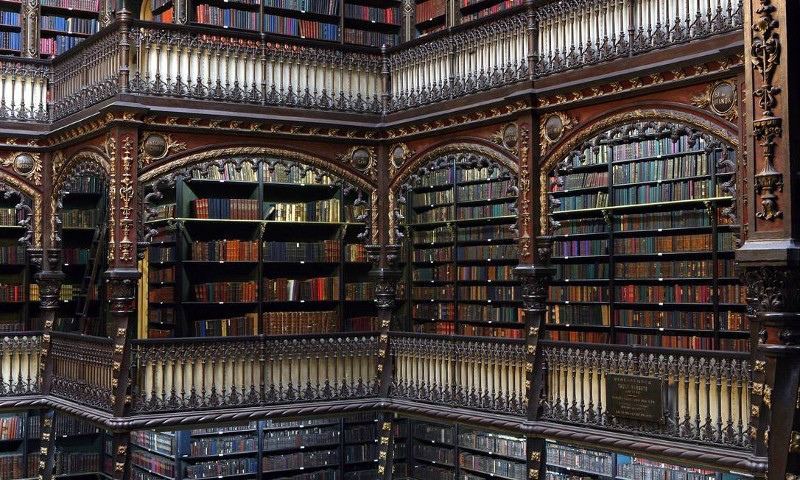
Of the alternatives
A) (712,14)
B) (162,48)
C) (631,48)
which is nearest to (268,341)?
(162,48)

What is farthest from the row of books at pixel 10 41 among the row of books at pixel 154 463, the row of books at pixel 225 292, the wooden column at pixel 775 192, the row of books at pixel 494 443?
the wooden column at pixel 775 192

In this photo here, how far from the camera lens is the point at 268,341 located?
882cm

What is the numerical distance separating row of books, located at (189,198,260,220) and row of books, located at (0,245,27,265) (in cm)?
211

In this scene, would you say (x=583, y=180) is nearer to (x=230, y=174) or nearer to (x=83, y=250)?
(x=230, y=174)

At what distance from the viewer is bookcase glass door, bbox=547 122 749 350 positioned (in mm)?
8656

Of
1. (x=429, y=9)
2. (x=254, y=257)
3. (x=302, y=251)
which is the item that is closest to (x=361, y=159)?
(x=302, y=251)

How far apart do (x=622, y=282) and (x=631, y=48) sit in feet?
9.98

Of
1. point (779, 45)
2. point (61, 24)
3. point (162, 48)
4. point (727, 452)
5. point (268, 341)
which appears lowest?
point (727, 452)

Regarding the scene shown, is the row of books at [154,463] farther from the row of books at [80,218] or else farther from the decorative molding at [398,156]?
the decorative molding at [398,156]

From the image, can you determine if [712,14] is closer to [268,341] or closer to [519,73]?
[519,73]

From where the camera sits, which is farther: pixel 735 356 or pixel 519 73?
pixel 519 73

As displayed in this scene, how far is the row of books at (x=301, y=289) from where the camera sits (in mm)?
10305

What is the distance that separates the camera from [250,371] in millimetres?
8766

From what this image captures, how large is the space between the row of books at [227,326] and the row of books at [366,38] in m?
3.08
